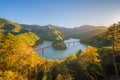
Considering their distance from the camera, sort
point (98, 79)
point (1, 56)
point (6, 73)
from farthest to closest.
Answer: point (98, 79) < point (1, 56) < point (6, 73)

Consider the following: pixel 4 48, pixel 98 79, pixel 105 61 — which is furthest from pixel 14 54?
pixel 105 61

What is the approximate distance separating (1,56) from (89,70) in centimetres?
1565

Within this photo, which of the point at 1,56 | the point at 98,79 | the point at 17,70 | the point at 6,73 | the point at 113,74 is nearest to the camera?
the point at 6,73

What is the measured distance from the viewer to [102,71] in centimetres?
3033

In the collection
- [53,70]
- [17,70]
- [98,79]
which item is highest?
[17,70]

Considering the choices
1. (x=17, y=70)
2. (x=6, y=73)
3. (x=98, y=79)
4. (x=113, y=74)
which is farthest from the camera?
(x=113, y=74)

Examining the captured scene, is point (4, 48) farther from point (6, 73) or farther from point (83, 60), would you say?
point (83, 60)

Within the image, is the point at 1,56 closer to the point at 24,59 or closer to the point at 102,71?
the point at 24,59

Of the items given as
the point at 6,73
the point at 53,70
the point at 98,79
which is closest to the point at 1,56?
the point at 6,73

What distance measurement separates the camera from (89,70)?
28641 mm

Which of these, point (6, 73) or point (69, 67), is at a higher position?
point (6, 73)

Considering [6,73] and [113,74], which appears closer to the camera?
[6,73]

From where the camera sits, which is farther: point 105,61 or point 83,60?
point 105,61

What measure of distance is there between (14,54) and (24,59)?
128cm
